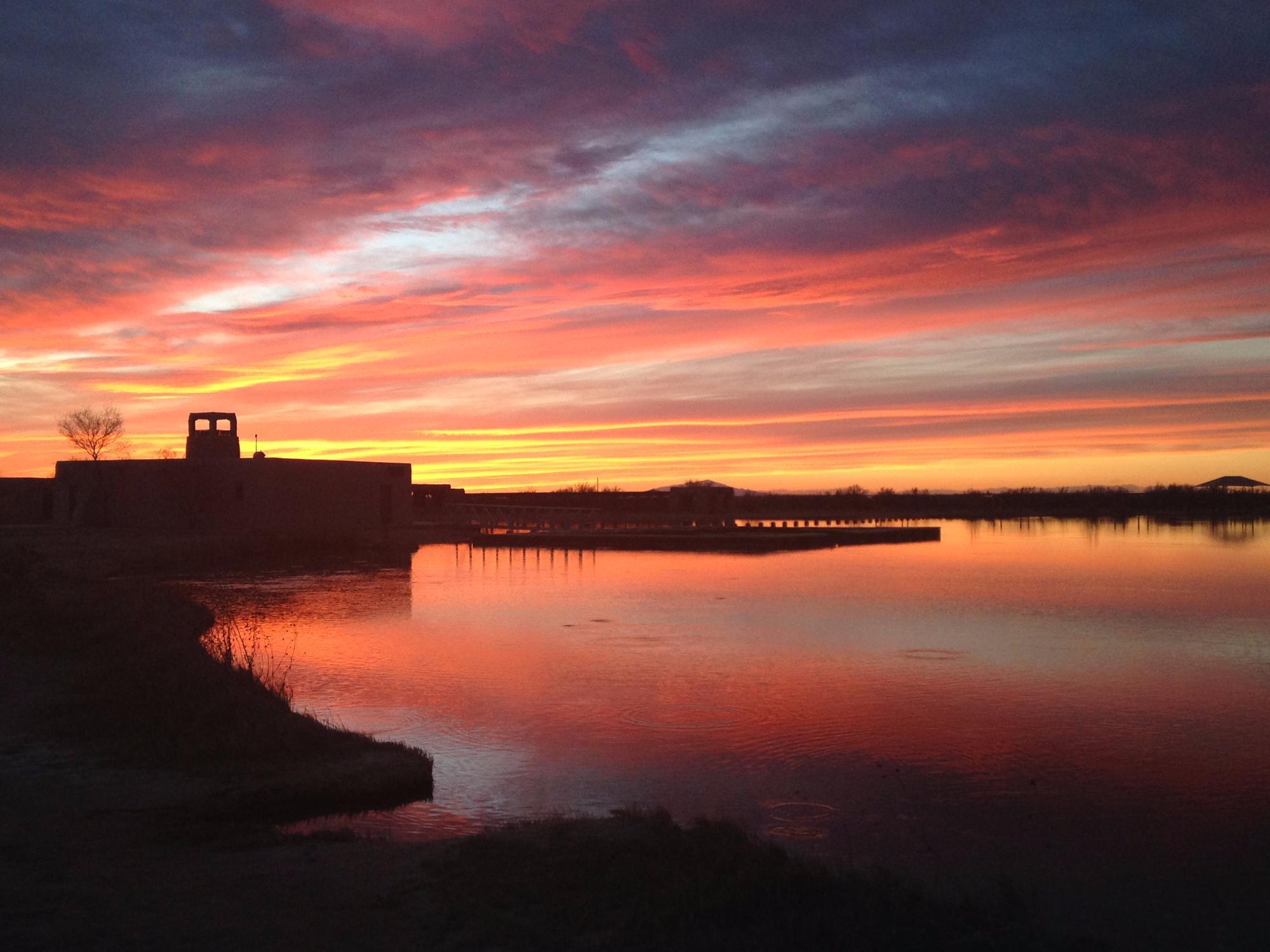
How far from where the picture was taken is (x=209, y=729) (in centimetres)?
671

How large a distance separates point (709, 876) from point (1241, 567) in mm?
23440

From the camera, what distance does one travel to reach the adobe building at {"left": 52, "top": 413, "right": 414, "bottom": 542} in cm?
3133

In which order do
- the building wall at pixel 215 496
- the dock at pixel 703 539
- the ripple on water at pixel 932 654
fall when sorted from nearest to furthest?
the ripple on water at pixel 932 654, the dock at pixel 703 539, the building wall at pixel 215 496

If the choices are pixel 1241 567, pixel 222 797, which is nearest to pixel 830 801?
pixel 222 797

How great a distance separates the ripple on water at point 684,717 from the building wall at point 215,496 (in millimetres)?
22082

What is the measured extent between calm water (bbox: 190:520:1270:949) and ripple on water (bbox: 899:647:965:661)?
0.26 feet

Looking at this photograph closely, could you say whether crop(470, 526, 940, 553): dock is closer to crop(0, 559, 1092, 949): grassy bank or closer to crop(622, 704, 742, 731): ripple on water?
crop(622, 704, 742, 731): ripple on water

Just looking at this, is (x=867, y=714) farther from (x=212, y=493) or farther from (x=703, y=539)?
(x=212, y=493)

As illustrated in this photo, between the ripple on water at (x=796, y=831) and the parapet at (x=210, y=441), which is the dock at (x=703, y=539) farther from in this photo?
the ripple on water at (x=796, y=831)

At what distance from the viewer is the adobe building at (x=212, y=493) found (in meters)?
31.3

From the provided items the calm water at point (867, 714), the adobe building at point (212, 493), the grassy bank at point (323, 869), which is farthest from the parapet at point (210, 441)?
the grassy bank at point (323, 869)

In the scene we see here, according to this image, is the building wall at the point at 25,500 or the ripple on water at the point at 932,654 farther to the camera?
the building wall at the point at 25,500

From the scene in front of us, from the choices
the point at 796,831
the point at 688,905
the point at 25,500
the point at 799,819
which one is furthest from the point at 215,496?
the point at 688,905

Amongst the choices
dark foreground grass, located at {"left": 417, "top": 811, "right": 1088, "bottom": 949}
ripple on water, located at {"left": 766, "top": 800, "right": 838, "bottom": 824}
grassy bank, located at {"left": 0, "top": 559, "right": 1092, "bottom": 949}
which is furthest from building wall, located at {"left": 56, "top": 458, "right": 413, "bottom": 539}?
dark foreground grass, located at {"left": 417, "top": 811, "right": 1088, "bottom": 949}
